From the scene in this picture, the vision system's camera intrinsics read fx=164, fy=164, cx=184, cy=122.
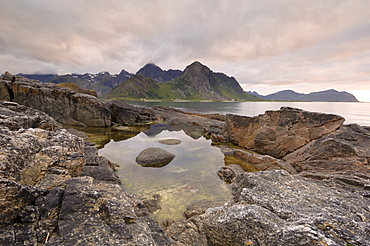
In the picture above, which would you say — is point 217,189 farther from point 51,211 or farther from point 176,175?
point 51,211

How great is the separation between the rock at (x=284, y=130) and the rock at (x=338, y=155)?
12.7 ft

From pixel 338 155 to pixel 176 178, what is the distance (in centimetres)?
2064

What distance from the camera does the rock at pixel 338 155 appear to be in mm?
18953

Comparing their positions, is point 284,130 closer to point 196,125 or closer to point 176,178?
point 176,178

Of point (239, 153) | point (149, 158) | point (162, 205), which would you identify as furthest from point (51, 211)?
point (239, 153)

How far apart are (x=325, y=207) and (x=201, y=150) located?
25.1 m

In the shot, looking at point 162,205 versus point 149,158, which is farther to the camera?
point 149,158

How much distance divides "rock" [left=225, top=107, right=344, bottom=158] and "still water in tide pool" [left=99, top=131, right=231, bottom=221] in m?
9.25

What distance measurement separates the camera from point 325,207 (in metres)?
9.90

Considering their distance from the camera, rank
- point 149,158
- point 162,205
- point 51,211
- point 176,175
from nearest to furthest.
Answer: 1. point 51,211
2. point 162,205
3. point 176,175
4. point 149,158

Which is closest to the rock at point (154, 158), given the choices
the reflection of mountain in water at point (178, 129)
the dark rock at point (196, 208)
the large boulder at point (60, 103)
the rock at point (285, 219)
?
the dark rock at point (196, 208)

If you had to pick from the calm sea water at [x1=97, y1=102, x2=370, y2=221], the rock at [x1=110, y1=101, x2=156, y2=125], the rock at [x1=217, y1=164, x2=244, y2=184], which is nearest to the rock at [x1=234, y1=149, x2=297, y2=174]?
the calm sea water at [x1=97, y1=102, x2=370, y2=221]

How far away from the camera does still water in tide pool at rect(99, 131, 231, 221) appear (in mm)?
16844

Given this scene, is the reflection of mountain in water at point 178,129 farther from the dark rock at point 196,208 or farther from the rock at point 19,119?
the dark rock at point 196,208
